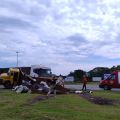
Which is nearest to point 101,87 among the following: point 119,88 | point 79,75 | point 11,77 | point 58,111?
point 119,88

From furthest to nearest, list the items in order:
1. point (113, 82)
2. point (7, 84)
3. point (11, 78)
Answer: point (7, 84) < point (11, 78) < point (113, 82)

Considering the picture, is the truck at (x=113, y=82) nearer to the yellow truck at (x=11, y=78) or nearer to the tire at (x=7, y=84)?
→ the yellow truck at (x=11, y=78)

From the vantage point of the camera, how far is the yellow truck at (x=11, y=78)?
54.8 metres

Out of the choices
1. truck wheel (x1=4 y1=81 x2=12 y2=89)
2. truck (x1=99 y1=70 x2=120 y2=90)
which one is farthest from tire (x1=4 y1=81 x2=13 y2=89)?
truck (x1=99 y1=70 x2=120 y2=90)

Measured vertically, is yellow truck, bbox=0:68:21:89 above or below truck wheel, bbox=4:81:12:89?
above

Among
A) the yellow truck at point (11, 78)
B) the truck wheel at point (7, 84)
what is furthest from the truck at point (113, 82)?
the truck wheel at point (7, 84)

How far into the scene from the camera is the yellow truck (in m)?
54.8

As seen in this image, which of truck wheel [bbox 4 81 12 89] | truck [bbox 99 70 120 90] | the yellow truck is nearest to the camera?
truck [bbox 99 70 120 90]

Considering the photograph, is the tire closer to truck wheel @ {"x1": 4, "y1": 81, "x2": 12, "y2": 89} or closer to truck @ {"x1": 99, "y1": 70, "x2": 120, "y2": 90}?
truck wheel @ {"x1": 4, "y1": 81, "x2": 12, "y2": 89}

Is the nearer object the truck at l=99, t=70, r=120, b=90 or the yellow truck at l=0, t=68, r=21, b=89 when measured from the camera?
the truck at l=99, t=70, r=120, b=90

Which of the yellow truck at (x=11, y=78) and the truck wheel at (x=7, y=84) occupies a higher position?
the yellow truck at (x=11, y=78)

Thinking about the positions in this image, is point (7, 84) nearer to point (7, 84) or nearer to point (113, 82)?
point (7, 84)

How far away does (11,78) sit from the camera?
183ft

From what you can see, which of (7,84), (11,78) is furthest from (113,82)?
(7,84)
